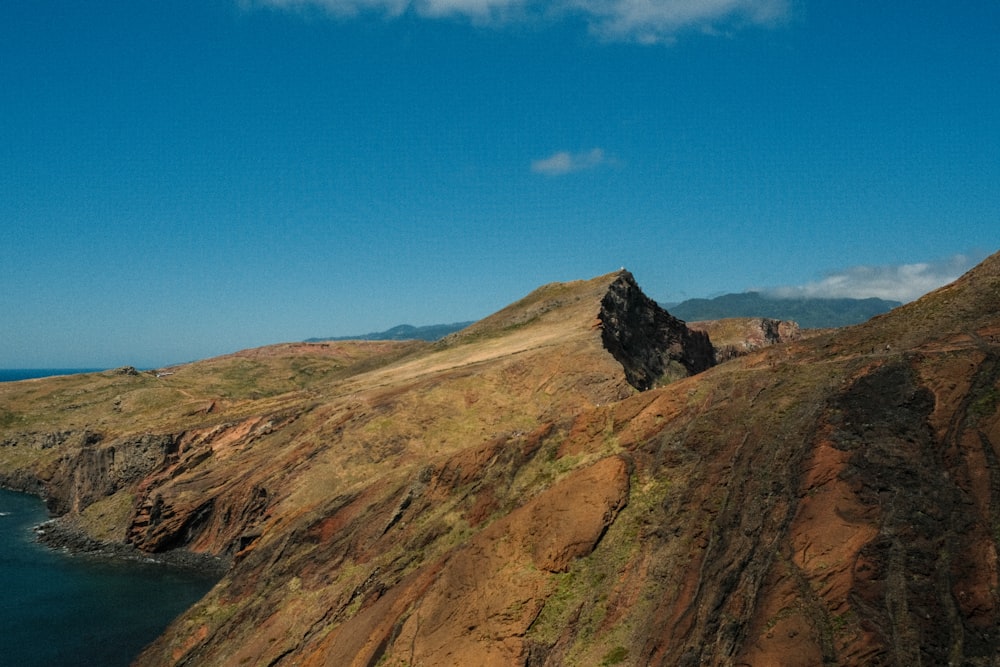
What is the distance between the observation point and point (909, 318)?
25.5 metres

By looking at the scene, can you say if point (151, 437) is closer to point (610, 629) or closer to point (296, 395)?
point (296, 395)

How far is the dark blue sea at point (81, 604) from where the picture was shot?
1460 inches

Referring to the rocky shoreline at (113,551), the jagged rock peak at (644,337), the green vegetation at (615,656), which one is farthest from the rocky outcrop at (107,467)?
the green vegetation at (615,656)

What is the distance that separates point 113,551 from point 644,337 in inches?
Answer: 2234

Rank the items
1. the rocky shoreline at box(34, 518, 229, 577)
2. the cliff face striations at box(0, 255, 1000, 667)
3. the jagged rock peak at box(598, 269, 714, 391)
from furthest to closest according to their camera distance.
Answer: the jagged rock peak at box(598, 269, 714, 391) < the rocky shoreline at box(34, 518, 229, 577) < the cliff face striations at box(0, 255, 1000, 667)

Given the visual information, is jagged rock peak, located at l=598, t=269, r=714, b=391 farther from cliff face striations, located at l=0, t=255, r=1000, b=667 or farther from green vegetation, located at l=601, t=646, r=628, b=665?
green vegetation, located at l=601, t=646, r=628, b=665

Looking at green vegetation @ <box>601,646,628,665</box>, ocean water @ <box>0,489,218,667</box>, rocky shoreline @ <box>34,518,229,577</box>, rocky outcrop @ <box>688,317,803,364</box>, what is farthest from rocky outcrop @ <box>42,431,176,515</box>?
rocky outcrop @ <box>688,317,803,364</box>

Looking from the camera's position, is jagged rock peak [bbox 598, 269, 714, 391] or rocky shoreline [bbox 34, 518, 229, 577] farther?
jagged rock peak [bbox 598, 269, 714, 391]

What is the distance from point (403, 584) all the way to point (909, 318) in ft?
74.1

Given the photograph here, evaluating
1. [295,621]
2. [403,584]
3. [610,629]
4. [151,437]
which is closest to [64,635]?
[295,621]

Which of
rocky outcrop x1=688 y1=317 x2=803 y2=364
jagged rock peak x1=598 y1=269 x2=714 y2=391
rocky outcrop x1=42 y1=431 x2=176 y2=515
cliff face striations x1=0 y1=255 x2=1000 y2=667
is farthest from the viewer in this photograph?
rocky outcrop x1=688 y1=317 x2=803 y2=364

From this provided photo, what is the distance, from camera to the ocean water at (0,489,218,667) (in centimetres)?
3709

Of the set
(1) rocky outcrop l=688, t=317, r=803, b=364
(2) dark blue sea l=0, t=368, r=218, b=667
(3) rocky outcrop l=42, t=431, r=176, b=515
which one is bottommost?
(2) dark blue sea l=0, t=368, r=218, b=667

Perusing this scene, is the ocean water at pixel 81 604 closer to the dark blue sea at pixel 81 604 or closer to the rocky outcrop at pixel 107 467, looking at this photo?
the dark blue sea at pixel 81 604
